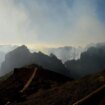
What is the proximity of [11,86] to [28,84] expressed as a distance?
3556 mm

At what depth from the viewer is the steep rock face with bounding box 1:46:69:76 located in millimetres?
147012

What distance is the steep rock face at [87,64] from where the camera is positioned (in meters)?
160

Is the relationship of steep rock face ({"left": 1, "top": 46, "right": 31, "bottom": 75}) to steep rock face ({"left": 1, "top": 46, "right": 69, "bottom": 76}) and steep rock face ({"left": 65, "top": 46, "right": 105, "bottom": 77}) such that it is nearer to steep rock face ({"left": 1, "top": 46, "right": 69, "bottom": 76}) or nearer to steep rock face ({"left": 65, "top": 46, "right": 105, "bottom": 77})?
steep rock face ({"left": 1, "top": 46, "right": 69, "bottom": 76})

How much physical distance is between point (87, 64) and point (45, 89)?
400 feet

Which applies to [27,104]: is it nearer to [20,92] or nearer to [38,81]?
[20,92]

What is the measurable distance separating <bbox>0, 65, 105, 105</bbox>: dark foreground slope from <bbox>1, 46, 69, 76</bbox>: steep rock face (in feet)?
257

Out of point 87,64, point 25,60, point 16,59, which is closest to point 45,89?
point 16,59

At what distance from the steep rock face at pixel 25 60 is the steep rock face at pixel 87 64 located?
11.9 meters

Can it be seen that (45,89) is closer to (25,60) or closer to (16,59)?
(16,59)

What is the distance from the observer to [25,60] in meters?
153

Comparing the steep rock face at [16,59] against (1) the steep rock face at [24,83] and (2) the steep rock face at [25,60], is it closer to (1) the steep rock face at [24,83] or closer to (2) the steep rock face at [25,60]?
(2) the steep rock face at [25,60]

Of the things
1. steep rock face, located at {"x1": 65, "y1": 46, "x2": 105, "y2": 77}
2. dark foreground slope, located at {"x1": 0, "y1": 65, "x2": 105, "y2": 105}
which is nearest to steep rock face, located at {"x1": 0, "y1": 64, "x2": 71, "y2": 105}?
dark foreground slope, located at {"x1": 0, "y1": 65, "x2": 105, "y2": 105}

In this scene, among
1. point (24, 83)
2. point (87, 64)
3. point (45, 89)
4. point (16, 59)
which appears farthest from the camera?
point (87, 64)

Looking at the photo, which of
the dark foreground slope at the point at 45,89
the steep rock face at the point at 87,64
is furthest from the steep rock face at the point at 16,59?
the dark foreground slope at the point at 45,89
